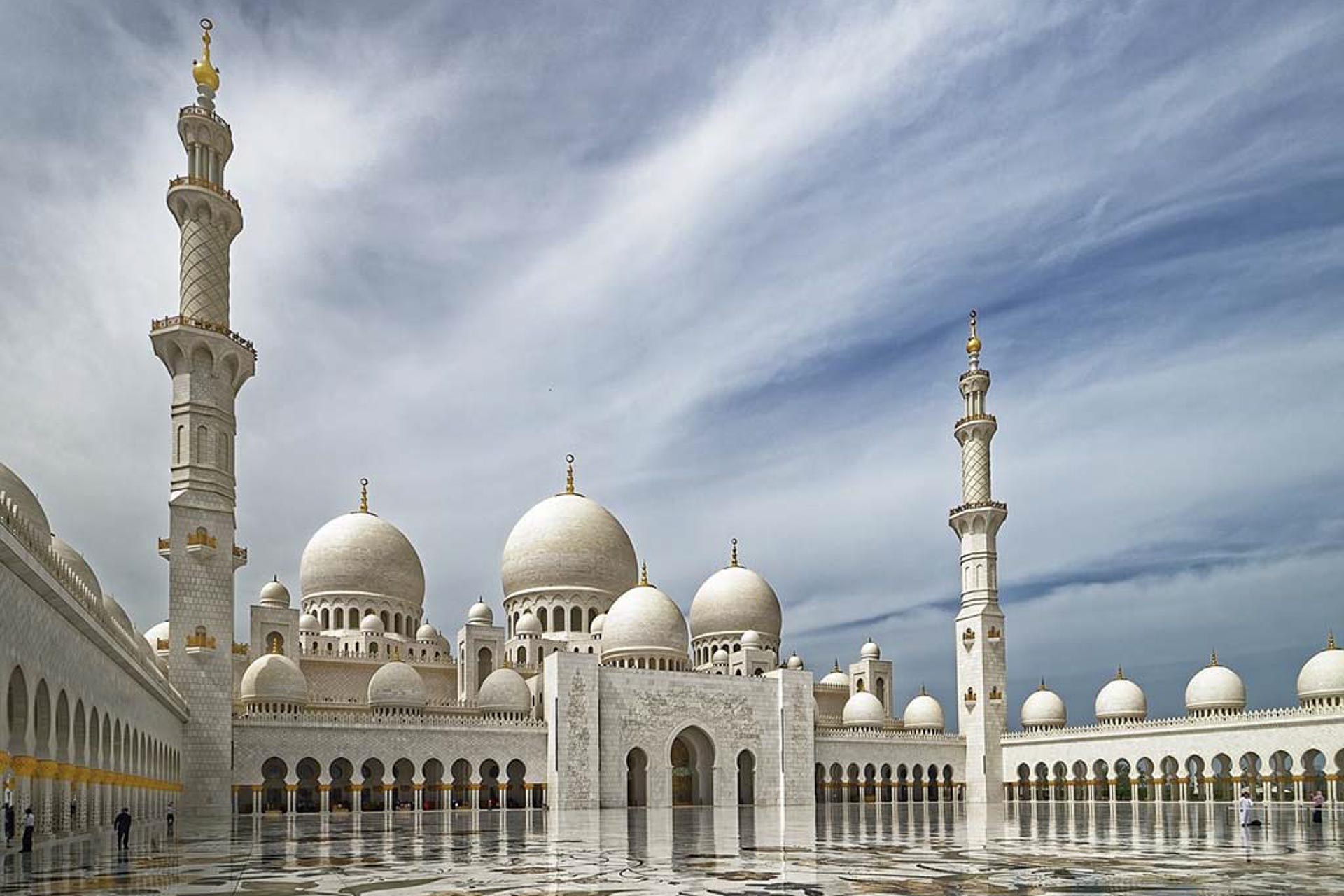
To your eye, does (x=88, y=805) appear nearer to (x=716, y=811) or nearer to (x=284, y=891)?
(x=284, y=891)

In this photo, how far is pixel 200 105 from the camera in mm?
29969

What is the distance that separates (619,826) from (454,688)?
18.9 metres

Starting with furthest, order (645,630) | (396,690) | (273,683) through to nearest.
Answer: (645,630), (396,690), (273,683)

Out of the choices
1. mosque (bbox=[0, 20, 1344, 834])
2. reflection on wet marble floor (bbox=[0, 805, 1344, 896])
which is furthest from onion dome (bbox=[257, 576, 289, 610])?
reflection on wet marble floor (bbox=[0, 805, 1344, 896])

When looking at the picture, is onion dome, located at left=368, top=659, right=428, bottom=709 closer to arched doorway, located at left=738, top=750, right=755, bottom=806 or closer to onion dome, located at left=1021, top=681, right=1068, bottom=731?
arched doorway, located at left=738, top=750, right=755, bottom=806

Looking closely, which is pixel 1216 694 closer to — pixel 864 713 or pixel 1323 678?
pixel 1323 678

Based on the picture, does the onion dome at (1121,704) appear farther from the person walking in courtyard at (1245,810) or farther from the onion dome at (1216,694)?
the person walking in courtyard at (1245,810)

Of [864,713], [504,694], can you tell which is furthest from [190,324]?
[864,713]

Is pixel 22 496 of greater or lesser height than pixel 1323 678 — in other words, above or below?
above

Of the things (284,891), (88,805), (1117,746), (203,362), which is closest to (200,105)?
(203,362)

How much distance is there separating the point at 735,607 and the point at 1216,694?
53.5 feet

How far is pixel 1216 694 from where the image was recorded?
1511 inches

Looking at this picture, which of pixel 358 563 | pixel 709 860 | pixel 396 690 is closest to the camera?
pixel 709 860

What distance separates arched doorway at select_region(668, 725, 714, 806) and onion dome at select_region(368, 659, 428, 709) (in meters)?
7.77
